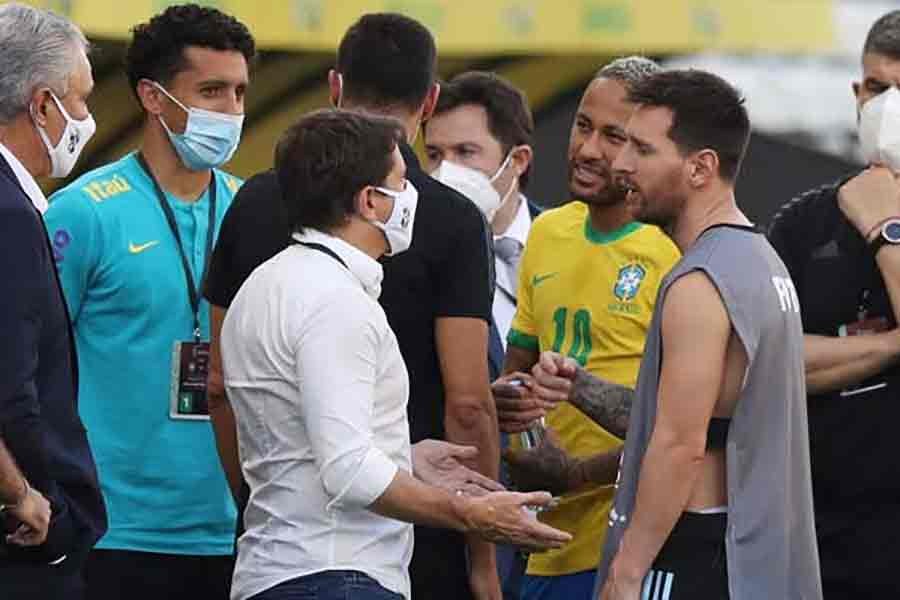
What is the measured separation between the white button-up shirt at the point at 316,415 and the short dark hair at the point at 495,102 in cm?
241

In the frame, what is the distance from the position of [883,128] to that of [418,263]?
4.25 feet

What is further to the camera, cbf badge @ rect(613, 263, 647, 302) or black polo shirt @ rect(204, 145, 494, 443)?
cbf badge @ rect(613, 263, 647, 302)

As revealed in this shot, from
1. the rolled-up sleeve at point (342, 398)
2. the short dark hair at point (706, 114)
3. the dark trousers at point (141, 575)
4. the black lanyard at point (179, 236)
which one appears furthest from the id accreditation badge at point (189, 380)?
the short dark hair at point (706, 114)

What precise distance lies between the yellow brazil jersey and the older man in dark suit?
1538 millimetres

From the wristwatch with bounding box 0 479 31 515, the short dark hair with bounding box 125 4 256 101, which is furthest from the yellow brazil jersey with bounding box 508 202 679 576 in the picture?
the wristwatch with bounding box 0 479 31 515

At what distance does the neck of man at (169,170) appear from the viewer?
19.5 feet

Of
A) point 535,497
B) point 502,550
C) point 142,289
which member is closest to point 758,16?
point 502,550

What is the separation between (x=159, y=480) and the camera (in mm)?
5707

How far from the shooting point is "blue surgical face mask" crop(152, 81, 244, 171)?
19.4 feet

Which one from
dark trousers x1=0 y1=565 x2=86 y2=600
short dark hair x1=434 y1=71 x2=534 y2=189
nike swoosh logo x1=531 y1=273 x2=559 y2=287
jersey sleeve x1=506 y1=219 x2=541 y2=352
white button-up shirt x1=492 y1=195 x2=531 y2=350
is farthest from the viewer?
short dark hair x1=434 y1=71 x2=534 y2=189

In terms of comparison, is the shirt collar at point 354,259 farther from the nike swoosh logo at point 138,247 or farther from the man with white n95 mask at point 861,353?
the man with white n95 mask at point 861,353

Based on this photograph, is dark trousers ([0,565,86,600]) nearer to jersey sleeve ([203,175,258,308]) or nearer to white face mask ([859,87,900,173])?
jersey sleeve ([203,175,258,308])

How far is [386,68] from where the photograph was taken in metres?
5.56

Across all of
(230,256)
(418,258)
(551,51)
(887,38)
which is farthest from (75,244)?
(551,51)
